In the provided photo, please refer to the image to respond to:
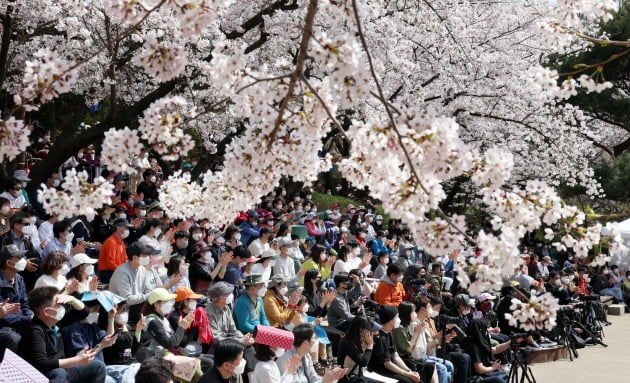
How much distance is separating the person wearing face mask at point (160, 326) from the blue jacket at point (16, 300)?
0.97 meters

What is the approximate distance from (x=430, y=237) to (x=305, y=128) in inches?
30.6

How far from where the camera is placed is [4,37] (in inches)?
428

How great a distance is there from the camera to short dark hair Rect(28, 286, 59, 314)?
5.60 metres

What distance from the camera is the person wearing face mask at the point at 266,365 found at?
627 centimetres

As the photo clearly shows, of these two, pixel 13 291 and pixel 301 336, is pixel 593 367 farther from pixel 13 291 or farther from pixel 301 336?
pixel 13 291

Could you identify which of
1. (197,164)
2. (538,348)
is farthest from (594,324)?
(197,164)

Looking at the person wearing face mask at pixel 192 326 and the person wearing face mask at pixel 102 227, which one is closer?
the person wearing face mask at pixel 192 326

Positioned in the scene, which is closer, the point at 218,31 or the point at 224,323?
the point at 224,323

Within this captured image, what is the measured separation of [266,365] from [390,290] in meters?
4.36

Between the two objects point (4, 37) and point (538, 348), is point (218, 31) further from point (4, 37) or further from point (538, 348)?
point (538, 348)

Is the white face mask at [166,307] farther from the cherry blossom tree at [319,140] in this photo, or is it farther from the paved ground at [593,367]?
the paved ground at [593,367]

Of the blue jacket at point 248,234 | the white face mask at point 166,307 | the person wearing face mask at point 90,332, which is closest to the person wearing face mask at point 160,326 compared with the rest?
the white face mask at point 166,307

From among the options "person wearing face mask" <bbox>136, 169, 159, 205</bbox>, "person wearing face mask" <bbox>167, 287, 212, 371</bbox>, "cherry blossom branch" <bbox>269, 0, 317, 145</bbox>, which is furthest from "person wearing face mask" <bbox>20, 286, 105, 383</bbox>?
"person wearing face mask" <bbox>136, 169, 159, 205</bbox>

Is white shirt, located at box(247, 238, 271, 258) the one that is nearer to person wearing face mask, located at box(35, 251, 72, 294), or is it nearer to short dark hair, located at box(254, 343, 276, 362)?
person wearing face mask, located at box(35, 251, 72, 294)
